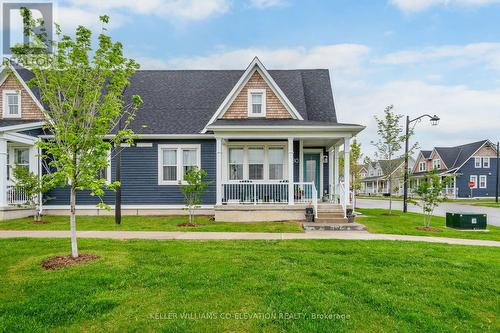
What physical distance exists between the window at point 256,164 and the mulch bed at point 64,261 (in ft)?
30.2

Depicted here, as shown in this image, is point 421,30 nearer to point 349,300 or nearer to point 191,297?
point 349,300

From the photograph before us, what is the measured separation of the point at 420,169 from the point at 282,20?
4928 cm

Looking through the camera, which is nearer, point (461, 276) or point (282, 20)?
point (461, 276)

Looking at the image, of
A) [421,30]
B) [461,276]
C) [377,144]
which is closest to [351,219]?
[461,276]

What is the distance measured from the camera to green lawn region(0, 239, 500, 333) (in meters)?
4.00

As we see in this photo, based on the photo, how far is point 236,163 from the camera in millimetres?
15227

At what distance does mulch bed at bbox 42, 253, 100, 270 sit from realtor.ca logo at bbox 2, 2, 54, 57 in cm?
453

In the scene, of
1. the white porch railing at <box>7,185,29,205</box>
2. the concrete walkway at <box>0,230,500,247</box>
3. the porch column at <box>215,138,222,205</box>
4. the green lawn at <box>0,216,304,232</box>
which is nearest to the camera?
the concrete walkway at <box>0,230,500,247</box>

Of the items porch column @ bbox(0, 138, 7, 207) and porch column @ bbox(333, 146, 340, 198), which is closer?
porch column @ bbox(0, 138, 7, 207)

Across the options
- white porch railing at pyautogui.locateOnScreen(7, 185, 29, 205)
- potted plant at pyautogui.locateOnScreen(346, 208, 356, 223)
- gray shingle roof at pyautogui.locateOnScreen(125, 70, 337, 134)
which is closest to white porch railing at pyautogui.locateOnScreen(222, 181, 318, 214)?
potted plant at pyautogui.locateOnScreen(346, 208, 356, 223)

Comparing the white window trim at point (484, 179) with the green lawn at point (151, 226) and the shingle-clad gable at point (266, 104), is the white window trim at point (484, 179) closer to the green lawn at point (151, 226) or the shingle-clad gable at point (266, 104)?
the shingle-clad gable at point (266, 104)

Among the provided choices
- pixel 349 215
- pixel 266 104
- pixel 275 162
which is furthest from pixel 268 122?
pixel 349 215

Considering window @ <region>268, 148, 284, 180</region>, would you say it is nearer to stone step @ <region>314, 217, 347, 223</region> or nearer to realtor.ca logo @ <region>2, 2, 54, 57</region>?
stone step @ <region>314, 217, 347, 223</region>

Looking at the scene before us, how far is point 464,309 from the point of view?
444cm
